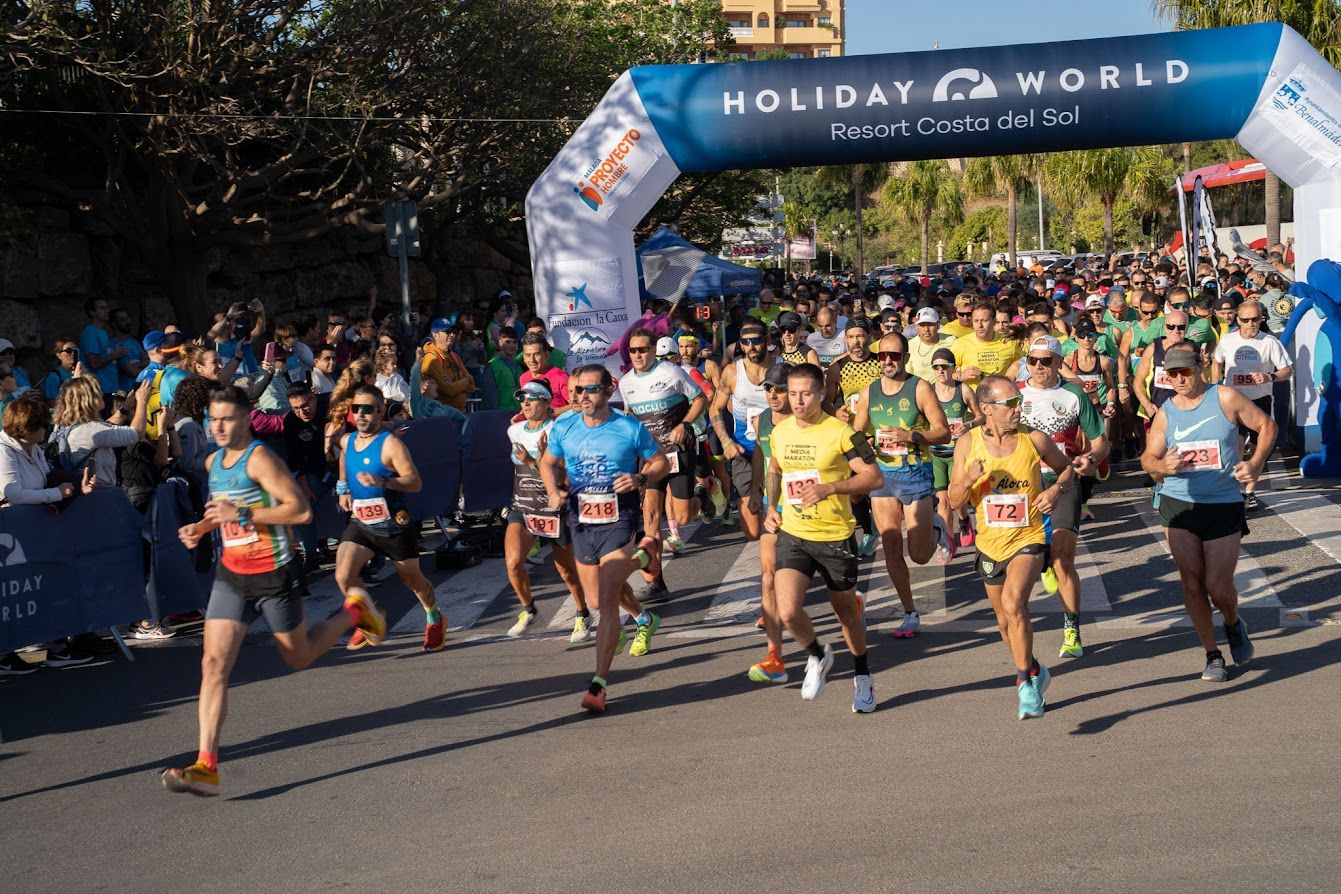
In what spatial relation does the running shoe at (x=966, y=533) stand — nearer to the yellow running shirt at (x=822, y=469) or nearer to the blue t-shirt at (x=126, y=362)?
the yellow running shirt at (x=822, y=469)

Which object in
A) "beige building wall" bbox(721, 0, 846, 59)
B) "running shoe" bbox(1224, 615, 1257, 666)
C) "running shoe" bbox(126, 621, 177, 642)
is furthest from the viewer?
"beige building wall" bbox(721, 0, 846, 59)

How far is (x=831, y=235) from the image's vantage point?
83.4 meters

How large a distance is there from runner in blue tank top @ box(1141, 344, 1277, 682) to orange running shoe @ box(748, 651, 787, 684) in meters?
2.05

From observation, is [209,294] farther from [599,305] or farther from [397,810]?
[397,810]

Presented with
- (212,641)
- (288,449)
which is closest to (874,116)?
(288,449)

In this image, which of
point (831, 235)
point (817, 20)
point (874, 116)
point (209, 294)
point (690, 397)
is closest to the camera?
point (690, 397)

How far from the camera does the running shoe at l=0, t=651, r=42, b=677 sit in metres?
8.82

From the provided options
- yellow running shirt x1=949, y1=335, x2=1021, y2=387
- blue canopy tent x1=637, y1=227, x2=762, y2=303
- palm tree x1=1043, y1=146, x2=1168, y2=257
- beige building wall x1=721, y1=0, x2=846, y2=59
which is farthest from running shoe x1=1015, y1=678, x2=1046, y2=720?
beige building wall x1=721, y1=0, x2=846, y2=59

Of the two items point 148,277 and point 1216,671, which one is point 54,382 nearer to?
point 148,277

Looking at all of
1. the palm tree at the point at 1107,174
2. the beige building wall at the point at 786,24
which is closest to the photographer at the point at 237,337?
the palm tree at the point at 1107,174

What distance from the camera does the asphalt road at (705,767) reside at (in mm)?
5191

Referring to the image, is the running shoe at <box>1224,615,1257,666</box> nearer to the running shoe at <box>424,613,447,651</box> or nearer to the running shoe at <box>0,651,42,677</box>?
the running shoe at <box>424,613,447,651</box>

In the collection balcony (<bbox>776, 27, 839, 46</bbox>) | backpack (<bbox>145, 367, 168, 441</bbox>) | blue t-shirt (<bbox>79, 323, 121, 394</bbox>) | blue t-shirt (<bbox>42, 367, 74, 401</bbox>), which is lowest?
backpack (<bbox>145, 367, 168, 441</bbox>)

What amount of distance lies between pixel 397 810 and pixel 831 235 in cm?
7910
